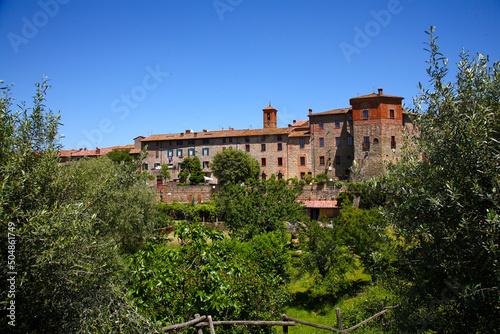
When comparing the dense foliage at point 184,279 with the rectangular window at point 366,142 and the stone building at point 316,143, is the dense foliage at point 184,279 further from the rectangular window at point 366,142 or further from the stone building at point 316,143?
the rectangular window at point 366,142

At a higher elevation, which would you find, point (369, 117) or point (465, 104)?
point (369, 117)

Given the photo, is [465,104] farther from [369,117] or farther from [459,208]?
[369,117]

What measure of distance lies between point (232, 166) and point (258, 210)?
26.1m

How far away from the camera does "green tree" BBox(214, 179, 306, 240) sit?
21056 millimetres

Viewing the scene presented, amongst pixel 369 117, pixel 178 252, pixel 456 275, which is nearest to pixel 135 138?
pixel 369 117

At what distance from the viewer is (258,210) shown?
22078mm

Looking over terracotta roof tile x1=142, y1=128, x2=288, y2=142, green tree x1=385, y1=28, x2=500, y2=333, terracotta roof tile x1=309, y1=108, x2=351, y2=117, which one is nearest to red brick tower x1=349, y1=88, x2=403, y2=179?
terracotta roof tile x1=309, y1=108, x2=351, y2=117

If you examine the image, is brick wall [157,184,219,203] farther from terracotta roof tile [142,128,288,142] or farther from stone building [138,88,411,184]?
terracotta roof tile [142,128,288,142]

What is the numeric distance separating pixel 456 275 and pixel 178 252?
5.04m

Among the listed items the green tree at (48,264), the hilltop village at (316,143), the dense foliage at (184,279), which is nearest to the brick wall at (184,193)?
the hilltop village at (316,143)

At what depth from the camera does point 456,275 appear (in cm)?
474

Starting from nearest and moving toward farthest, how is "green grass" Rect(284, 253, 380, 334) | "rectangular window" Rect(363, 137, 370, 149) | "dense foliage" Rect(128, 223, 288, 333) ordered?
"dense foliage" Rect(128, 223, 288, 333), "green grass" Rect(284, 253, 380, 334), "rectangular window" Rect(363, 137, 370, 149)

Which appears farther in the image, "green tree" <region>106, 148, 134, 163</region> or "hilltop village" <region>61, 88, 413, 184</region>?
"green tree" <region>106, 148, 134, 163</region>

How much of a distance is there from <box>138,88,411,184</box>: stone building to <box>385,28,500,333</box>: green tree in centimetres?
3738
